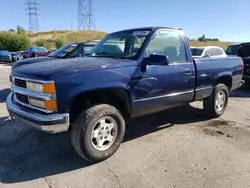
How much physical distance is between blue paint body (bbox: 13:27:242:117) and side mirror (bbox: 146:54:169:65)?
103mm

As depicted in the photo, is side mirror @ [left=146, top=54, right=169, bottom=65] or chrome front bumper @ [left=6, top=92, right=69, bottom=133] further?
side mirror @ [left=146, top=54, right=169, bottom=65]

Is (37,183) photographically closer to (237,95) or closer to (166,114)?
(166,114)

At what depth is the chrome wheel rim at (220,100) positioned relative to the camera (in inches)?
232

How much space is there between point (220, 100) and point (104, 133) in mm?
3439

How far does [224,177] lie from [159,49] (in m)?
2.39

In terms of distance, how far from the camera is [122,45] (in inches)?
185

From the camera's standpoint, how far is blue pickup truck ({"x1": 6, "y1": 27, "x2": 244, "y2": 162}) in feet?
10.9

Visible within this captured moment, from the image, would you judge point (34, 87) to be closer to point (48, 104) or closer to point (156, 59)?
point (48, 104)

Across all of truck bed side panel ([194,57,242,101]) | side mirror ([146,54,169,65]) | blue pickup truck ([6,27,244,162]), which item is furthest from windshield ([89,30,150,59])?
truck bed side panel ([194,57,242,101])

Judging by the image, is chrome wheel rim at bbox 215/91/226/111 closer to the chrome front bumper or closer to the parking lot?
the parking lot

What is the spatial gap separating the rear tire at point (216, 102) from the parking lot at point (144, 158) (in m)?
0.37

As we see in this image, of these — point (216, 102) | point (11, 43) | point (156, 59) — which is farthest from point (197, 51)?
point (11, 43)

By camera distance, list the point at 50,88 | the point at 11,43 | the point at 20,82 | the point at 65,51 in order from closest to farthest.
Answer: the point at 50,88
the point at 20,82
the point at 65,51
the point at 11,43

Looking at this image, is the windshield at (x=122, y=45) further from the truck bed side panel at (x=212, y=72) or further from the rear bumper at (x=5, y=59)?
the rear bumper at (x=5, y=59)
